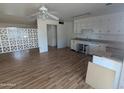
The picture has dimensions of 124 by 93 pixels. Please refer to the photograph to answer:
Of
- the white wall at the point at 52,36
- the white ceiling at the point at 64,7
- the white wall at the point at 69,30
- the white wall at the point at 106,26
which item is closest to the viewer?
the white ceiling at the point at 64,7

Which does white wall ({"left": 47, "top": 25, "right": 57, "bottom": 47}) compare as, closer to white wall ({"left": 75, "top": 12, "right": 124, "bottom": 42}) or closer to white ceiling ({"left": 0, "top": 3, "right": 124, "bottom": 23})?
white wall ({"left": 75, "top": 12, "right": 124, "bottom": 42})

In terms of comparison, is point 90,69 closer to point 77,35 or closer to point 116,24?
point 116,24

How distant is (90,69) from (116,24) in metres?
2.96

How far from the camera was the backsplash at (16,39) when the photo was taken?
436 centimetres

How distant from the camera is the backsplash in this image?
4359 millimetres

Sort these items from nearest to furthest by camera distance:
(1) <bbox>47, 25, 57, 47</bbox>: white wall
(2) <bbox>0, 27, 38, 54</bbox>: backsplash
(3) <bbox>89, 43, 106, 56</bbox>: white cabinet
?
(3) <bbox>89, 43, 106, 56</bbox>: white cabinet < (2) <bbox>0, 27, 38, 54</bbox>: backsplash < (1) <bbox>47, 25, 57, 47</bbox>: white wall

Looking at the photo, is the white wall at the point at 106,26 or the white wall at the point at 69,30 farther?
the white wall at the point at 69,30

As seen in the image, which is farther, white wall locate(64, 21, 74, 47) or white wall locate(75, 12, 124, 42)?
white wall locate(64, 21, 74, 47)

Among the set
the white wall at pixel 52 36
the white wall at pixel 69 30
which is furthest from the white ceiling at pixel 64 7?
the white wall at pixel 52 36

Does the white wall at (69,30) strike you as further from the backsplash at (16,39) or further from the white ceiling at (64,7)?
the white ceiling at (64,7)

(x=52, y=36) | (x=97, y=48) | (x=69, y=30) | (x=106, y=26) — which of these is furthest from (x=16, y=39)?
(x=106, y=26)

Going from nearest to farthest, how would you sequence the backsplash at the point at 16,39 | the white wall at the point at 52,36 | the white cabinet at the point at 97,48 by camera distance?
the white cabinet at the point at 97,48, the backsplash at the point at 16,39, the white wall at the point at 52,36

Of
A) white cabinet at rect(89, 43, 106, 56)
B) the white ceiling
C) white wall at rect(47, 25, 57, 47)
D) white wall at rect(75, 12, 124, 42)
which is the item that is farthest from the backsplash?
white cabinet at rect(89, 43, 106, 56)

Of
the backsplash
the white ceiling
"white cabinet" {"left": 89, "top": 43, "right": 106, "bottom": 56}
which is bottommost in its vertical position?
"white cabinet" {"left": 89, "top": 43, "right": 106, "bottom": 56}
